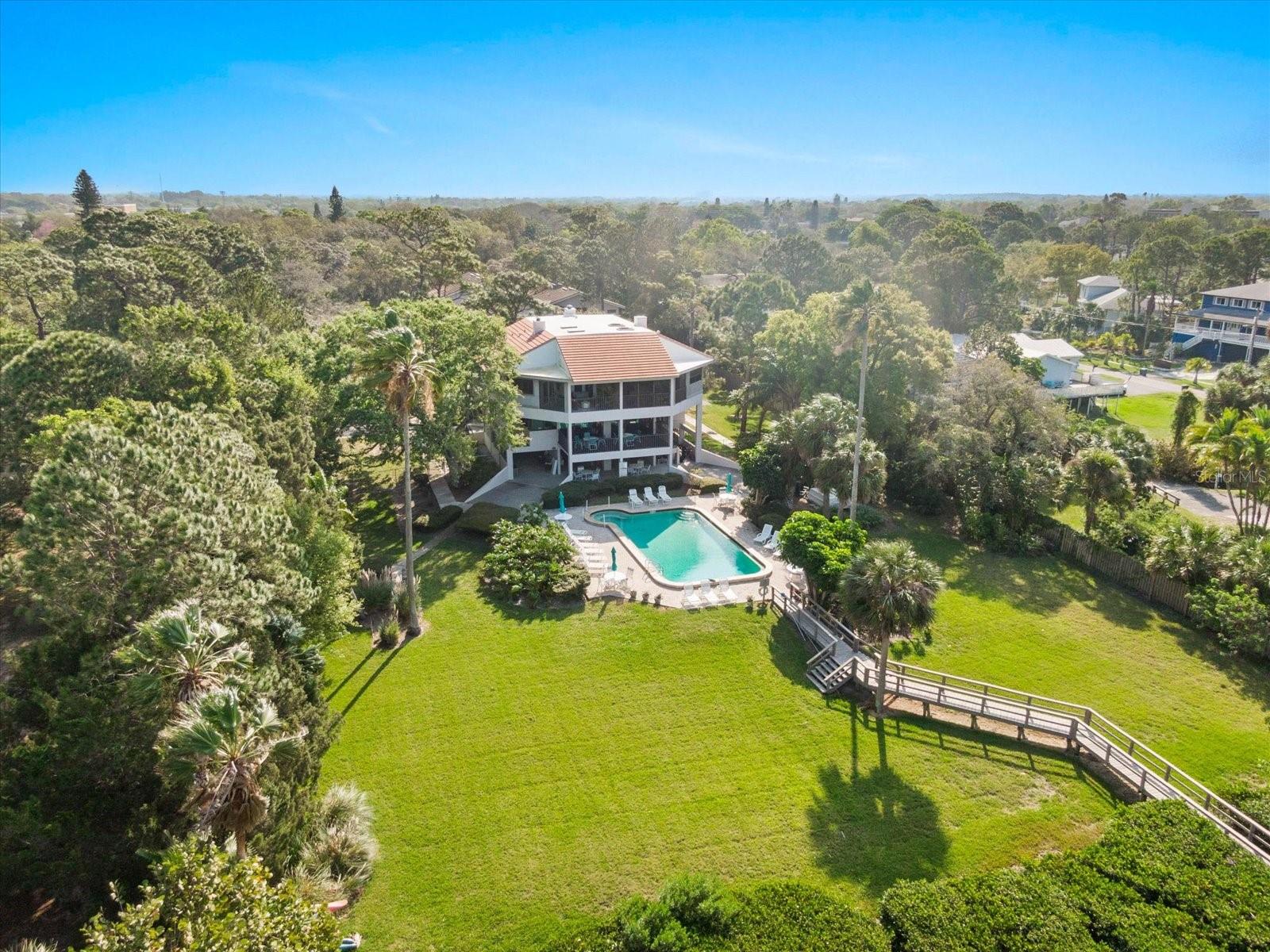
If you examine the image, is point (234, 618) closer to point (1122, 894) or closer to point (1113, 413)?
point (1122, 894)

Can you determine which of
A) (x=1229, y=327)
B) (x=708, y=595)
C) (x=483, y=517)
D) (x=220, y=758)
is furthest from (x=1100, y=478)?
(x=1229, y=327)

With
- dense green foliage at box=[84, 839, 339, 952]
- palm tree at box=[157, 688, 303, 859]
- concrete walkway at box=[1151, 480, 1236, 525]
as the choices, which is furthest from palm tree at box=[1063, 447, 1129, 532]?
palm tree at box=[157, 688, 303, 859]

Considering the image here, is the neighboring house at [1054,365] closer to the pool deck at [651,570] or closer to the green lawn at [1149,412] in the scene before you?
the green lawn at [1149,412]

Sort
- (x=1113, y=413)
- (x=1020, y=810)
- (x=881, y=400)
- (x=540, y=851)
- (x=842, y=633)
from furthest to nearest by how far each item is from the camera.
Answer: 1. (x=1113, y=413)
2. (x=881, y=400)
3. (x=842, y=633)
4. (x=1020, y=810)
5. (x=540, y=851)

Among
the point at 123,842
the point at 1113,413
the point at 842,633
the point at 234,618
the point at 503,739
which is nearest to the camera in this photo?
the point at 123,842

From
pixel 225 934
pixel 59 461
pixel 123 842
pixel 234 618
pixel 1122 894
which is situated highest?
pixel 59 461

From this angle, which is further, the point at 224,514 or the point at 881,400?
the point at 881,400

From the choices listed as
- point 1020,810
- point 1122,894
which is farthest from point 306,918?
point 1020,810
